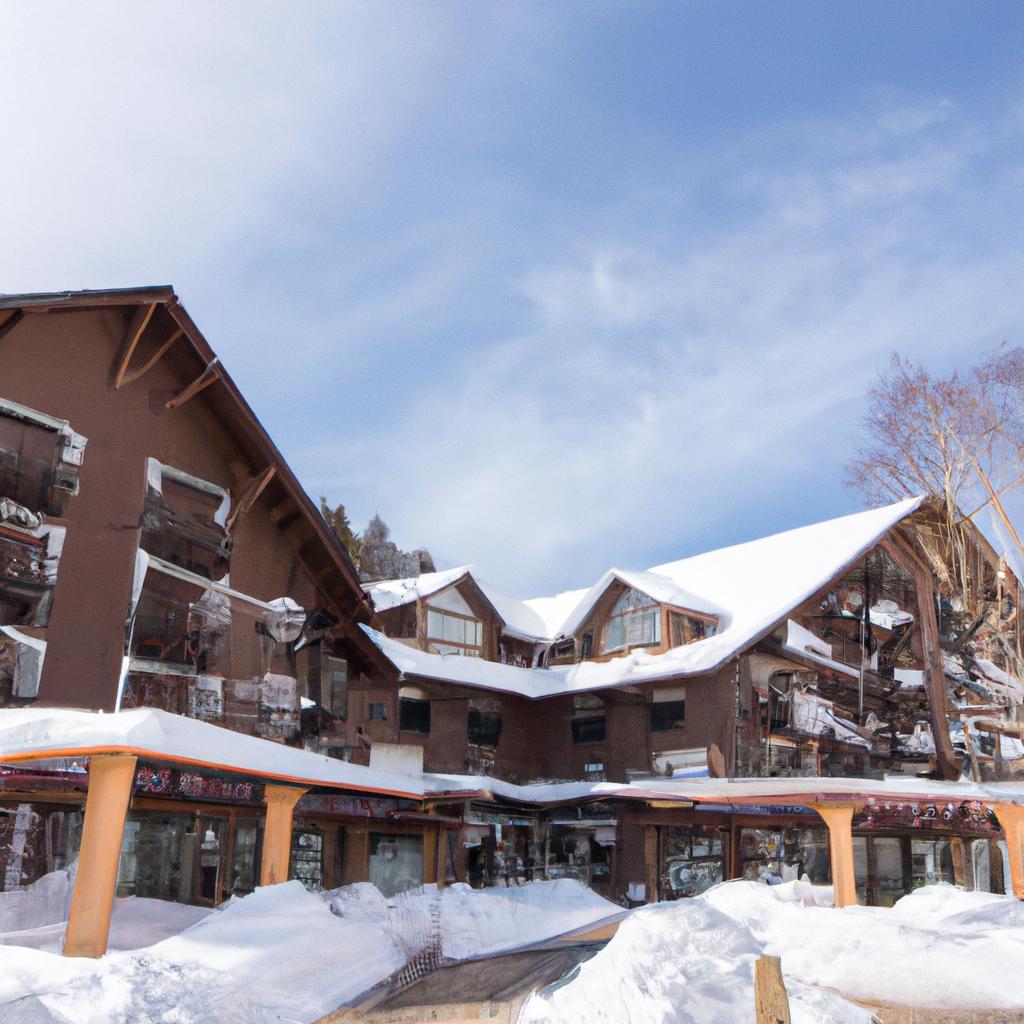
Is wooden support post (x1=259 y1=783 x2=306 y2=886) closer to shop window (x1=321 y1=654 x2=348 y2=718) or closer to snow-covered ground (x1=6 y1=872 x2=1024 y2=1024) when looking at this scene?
snow-covered ground (x1=6 y1=872 x2=1024 y2=1024)

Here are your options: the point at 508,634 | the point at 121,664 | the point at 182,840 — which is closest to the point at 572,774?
the point at 508,634

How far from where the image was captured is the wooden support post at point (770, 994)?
24.5 ft

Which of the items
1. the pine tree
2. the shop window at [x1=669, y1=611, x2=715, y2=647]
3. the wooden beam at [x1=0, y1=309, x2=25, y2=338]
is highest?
the pine tree

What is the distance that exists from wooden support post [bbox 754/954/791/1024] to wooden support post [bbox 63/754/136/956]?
6672 mm

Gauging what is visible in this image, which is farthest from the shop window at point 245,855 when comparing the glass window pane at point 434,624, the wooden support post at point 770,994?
the wooden support post at point 770,994

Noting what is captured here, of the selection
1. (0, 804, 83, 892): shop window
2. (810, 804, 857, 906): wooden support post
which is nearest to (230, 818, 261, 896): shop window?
(0, 804, 83, 892): shop window

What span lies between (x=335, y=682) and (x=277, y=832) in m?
4.44

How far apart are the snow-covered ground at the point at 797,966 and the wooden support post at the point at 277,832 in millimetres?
5674

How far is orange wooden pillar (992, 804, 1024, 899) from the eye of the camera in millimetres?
21906

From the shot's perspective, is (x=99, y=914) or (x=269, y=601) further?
(x=269, y=601)

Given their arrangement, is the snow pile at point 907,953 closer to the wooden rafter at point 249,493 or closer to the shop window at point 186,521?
the shop window at point 186,521

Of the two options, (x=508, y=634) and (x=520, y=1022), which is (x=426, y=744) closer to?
(x=508, y=634)

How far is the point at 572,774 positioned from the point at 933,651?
32.5 feet

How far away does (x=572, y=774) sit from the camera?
28734mm
